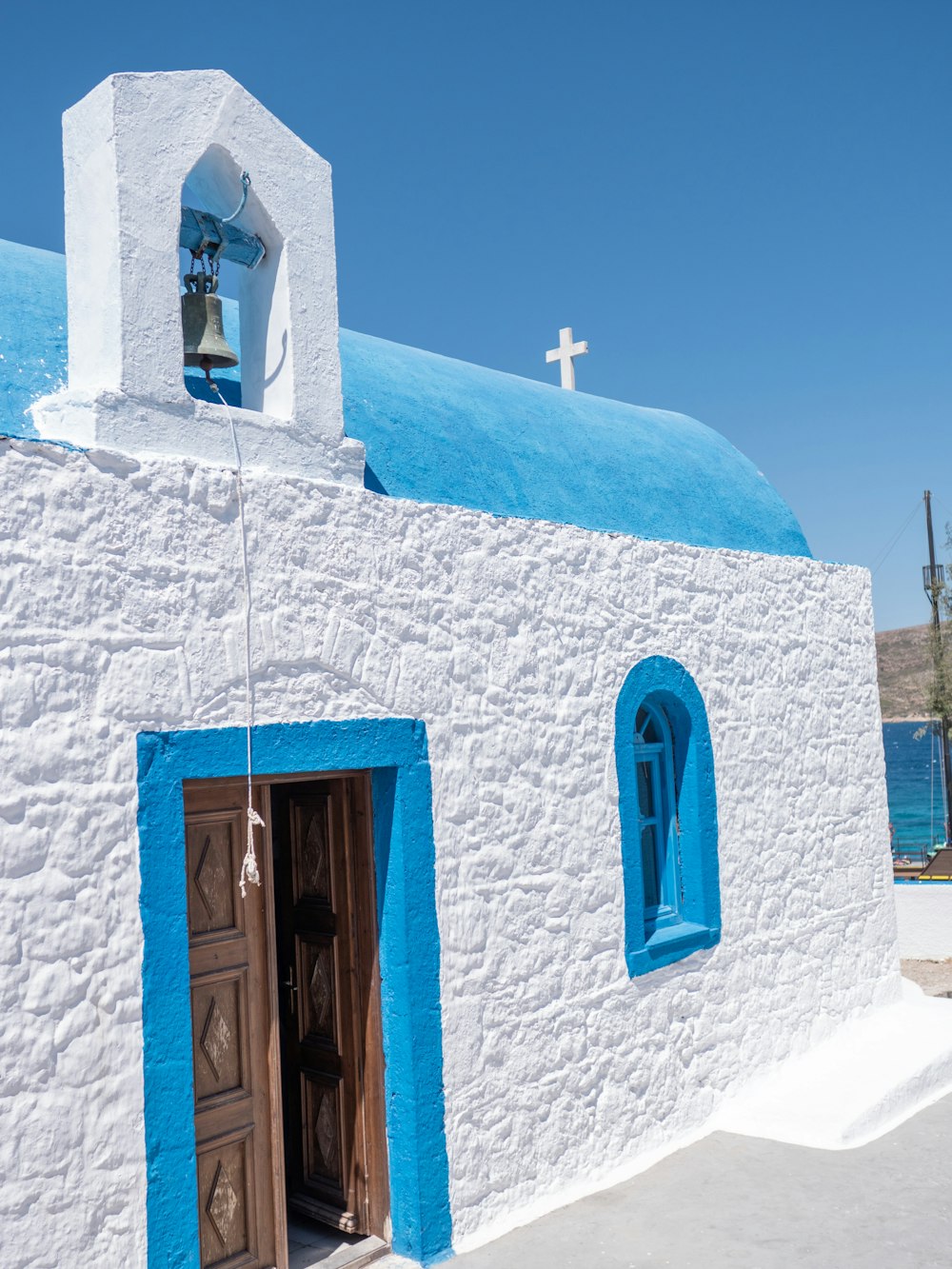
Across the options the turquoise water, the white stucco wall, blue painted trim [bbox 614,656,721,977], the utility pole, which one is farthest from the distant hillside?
blue painted trim [bbox 614,656,721,977]

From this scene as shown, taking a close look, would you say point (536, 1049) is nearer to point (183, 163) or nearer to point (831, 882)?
point (831, 882)

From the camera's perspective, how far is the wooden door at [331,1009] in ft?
15.5

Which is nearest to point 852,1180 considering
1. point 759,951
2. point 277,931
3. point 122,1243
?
point 759,951

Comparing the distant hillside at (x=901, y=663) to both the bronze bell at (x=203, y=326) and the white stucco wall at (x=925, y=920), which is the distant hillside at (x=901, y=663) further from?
the bronze bell at (x=203, y=326)

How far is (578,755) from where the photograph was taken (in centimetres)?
570

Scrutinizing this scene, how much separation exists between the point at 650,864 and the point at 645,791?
1.35 feet

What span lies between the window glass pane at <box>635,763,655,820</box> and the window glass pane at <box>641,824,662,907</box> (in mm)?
79

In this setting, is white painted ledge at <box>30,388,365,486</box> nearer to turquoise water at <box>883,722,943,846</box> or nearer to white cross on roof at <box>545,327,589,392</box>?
white cross on roof at <box>545,327,589,392</box>

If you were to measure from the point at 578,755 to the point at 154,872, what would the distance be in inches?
95.6

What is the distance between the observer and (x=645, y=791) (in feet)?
21.7

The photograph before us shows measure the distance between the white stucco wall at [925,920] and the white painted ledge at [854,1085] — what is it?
4422 mm

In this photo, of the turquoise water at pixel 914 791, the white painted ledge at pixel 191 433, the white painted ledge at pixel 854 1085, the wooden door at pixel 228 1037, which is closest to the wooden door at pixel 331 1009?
the wooden door at pixel 228 1037

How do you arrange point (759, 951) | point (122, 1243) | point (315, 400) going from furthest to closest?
point (759, 951), point (315, 400), point (122, 1243)

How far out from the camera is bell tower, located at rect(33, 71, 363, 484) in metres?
4.07
